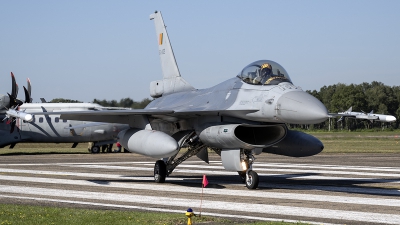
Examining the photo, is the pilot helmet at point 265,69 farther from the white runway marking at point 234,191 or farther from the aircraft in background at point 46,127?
the aircraft in background at point 46,127

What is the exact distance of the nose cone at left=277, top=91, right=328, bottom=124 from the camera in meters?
13.6

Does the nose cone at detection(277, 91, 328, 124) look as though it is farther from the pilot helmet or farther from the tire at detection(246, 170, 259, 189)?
the tire at detection(246, 170, 259, 189)

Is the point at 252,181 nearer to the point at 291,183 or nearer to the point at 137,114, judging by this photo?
the point at 291,183

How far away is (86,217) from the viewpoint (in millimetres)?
10484

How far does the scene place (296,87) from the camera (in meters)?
15.0

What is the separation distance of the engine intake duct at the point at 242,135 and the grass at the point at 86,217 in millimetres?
4597

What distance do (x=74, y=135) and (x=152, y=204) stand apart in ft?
88.6

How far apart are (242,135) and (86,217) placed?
6.93m

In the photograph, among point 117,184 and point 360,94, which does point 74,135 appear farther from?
point 360,94

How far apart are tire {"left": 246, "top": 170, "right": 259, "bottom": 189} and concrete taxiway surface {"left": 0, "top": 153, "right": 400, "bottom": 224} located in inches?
9.7

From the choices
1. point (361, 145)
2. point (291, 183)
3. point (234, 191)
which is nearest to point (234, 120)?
point (234, 191)

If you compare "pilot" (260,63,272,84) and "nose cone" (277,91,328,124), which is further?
"pilot" (260,63,272,84)

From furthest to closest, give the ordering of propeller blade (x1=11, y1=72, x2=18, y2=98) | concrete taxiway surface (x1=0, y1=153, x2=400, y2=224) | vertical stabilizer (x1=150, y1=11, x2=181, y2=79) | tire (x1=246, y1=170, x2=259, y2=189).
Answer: propeller blade (x1=11, y1=72, x2=18, y2=98), vertical stabilizer (x1=150, y1=11, x2=181, y2=79), tire (x1=246, y1=170, x2=259, y2=189), concrete taxiway surface (x1=0, y1=153, x2=400, y2=224)

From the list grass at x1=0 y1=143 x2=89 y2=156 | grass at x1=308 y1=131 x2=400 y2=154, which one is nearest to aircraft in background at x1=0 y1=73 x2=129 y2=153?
grass at x1=0 y1=143 x2=89 y2=156
